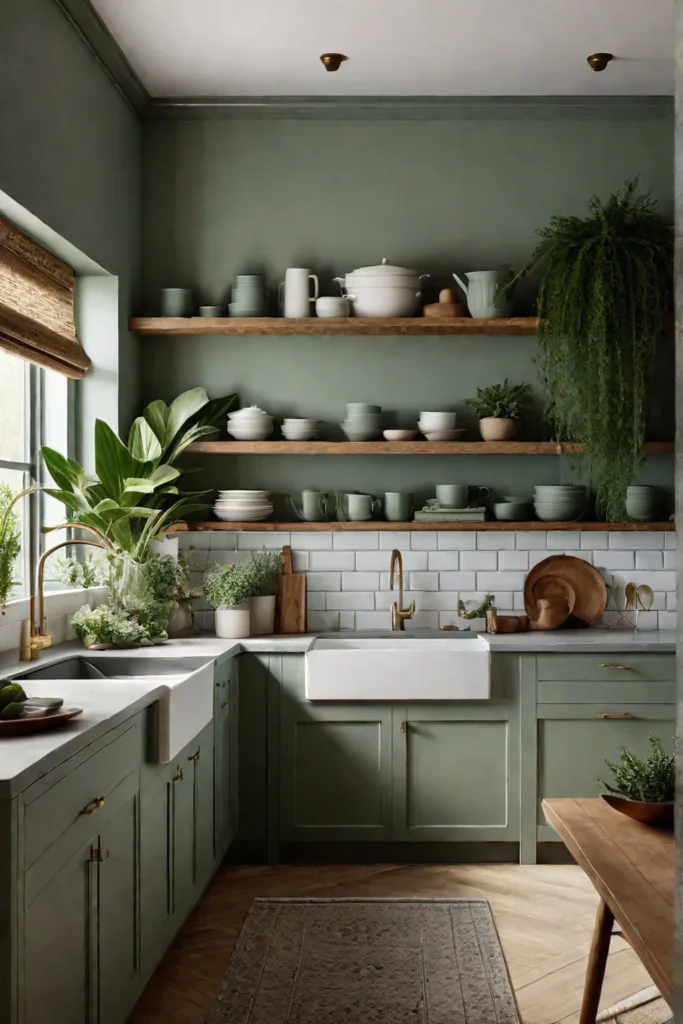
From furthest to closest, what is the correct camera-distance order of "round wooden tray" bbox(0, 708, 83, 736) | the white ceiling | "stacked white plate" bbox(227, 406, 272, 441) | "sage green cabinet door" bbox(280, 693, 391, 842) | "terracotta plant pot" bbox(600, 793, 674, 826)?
"stacked white plate" bbox(227, 406, 272, 441)
"sage green cabinet door" bbox(280, 693, 391, 842)
the white ceiling
"terracotta plant pot" bbox(600, 793, 674, 826)
"round wooden tray" bbox(0, 708, 83, 736)

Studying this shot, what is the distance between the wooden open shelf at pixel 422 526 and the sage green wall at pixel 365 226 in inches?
12.2

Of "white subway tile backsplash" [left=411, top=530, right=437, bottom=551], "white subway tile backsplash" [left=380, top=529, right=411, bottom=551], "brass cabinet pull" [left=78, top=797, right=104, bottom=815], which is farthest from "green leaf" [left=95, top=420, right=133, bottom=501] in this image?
"brass cabinet pull" [left=78, top=797, right=104, bottom=815]

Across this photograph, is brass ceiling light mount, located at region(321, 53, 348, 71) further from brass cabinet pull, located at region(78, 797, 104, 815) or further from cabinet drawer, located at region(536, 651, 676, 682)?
brass cabinet pull, located at region(78, 797, 104, 815)

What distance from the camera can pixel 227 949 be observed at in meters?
3.51

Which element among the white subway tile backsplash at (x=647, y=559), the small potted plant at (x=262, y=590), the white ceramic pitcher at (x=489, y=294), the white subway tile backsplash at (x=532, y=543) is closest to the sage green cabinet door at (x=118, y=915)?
the small potted plant at (x=262, y=590)

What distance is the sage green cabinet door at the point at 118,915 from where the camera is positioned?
99.2 inches

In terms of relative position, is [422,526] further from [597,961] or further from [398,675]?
[597,961]

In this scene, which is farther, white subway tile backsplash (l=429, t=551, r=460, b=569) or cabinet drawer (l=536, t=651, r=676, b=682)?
white subway tile backsplash (l=429, t=551, r=460, b=569)

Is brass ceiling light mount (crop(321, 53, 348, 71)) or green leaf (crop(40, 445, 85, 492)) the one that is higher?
brass ceiling light mount (crop(321, 53, 348, 71))

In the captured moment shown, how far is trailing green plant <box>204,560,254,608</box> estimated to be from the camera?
4.64 metres

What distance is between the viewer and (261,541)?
5074mm

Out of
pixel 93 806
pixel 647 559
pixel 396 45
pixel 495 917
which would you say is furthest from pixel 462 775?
pixel 396 45

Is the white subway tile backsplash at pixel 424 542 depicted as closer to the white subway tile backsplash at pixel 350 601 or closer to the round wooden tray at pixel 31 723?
the white subway tile backsplash at pixel 350 601

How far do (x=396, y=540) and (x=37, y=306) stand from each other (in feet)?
6.53
